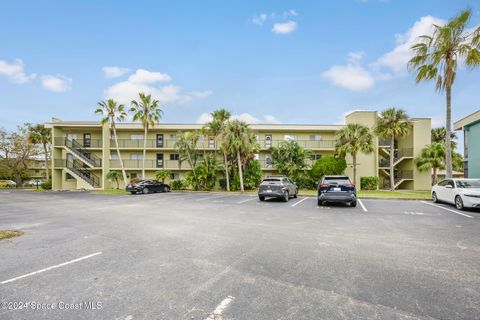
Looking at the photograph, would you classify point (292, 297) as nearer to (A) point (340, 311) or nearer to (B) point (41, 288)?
(A) point (340, 311)

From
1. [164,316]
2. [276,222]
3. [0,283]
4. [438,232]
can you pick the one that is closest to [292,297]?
[164,316]

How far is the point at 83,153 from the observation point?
1204 inches

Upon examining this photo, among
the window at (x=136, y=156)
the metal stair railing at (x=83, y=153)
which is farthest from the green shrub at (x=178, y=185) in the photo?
the metal stair railing at (x=83, y=153)

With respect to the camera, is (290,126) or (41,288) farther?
(290,126)

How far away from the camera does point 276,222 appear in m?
8.59

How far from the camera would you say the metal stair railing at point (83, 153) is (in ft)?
96.1

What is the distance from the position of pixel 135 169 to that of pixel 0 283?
27.8m

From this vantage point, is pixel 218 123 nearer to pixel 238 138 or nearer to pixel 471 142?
pixel 238 138

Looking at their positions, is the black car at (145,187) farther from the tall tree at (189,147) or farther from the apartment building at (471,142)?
the apartment building at (471,142)

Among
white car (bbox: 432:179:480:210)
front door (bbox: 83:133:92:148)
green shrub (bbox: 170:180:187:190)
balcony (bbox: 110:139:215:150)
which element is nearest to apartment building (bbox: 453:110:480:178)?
white car (bbox: 432:179:480:210)

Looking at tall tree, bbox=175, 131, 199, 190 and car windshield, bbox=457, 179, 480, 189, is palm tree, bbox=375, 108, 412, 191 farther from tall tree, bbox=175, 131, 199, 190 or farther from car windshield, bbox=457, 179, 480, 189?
tall tree, bbox=175, 131, 199, 190

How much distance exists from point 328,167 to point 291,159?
4110mm

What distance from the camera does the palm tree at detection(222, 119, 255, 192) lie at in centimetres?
2366

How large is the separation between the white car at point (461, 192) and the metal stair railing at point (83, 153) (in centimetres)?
3388
